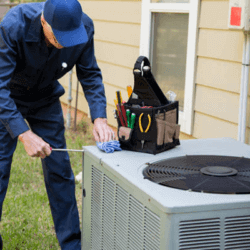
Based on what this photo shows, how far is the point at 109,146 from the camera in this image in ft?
7.00

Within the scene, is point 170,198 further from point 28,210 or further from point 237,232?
point 28,210

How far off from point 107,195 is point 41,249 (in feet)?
3.79

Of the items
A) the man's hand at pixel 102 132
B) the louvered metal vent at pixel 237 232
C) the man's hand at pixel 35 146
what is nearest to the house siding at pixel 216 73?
the man's hand at pixel 102 132

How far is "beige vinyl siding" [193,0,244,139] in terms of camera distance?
134 inches

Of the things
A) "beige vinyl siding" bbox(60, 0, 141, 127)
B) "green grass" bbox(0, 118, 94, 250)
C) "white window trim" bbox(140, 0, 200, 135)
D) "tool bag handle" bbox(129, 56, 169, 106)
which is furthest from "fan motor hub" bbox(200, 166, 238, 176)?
"beige vinyl siding" bbox(60, 0, 141, 127)

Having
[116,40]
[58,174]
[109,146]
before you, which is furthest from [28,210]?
[116,40]

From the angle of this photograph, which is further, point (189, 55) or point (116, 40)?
point (116, 40)

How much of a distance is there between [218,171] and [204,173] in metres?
0.05

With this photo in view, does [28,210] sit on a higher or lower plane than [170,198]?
lower

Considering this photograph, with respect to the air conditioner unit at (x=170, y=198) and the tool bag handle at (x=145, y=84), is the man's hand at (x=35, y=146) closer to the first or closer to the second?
the air conditioner unit at (x=170, y=198)

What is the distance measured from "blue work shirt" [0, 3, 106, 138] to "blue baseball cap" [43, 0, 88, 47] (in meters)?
0.22

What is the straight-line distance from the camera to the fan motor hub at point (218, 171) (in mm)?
1767

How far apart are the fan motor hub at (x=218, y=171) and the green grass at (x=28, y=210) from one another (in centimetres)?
150

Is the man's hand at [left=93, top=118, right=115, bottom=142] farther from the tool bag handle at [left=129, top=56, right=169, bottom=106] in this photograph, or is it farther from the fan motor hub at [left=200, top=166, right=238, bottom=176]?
the fan motor hub at [left=200, top=166, right=238, bottom=176]
